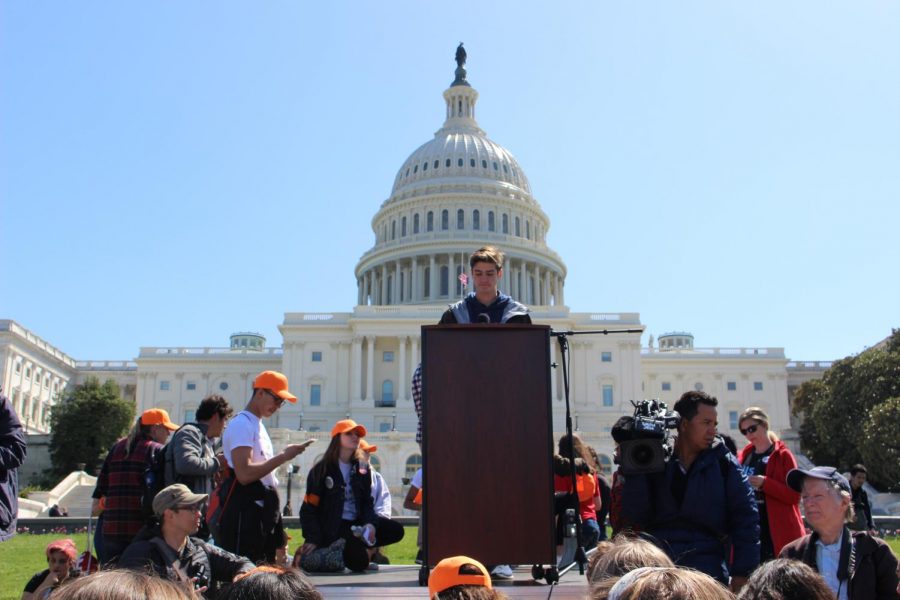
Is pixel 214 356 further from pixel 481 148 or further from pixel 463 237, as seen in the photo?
pixel 481 148

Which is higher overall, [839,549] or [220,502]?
[220,502]

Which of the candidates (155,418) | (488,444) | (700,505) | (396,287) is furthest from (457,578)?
(396,287)

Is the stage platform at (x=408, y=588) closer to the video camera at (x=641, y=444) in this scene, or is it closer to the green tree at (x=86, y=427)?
the video camera at (x=641, y=444)

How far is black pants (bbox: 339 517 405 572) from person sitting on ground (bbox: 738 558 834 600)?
531 cm

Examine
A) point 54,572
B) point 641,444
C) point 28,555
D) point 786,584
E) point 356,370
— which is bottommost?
point 28,555

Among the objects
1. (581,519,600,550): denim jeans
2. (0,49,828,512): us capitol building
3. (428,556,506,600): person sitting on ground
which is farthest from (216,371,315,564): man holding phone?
(0,49,828,512): us capitol building

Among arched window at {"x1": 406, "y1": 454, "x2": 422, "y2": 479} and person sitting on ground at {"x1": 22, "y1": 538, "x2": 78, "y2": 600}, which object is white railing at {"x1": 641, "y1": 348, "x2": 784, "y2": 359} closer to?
arched window at {"x1": 406, "y1": 454, "x2": 422, "y2": 479}

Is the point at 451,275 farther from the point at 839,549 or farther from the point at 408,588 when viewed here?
the point at 408,588

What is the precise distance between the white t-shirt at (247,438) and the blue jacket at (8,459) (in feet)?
5.79

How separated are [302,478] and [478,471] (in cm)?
4796

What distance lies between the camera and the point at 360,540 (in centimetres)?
909

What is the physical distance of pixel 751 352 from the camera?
316 feet

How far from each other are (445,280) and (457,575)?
91521mm

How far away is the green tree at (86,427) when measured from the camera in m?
70.9
